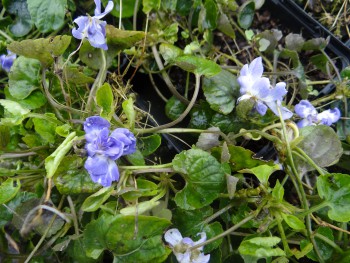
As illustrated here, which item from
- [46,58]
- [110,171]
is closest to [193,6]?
[46,58]

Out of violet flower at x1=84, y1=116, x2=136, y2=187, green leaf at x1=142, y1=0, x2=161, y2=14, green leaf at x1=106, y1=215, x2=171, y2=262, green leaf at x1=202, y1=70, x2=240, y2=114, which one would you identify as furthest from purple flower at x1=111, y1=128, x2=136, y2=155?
green leaf at x1=142, y1=0, x2=161, y2=14

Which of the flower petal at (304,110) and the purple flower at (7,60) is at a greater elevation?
the flower petal at (304,110)

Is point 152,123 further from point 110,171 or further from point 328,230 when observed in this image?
point 328,230

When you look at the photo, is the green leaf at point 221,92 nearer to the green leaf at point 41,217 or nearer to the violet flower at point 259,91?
the violet flower at point 259,91

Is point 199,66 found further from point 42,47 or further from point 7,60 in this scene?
point 7,60

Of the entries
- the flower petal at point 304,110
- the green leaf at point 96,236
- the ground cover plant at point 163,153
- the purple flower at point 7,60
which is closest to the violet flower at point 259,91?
the ground cover plant at point 163,153

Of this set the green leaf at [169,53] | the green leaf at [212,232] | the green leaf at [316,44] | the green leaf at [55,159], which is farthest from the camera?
the green leaf at [316,44]
